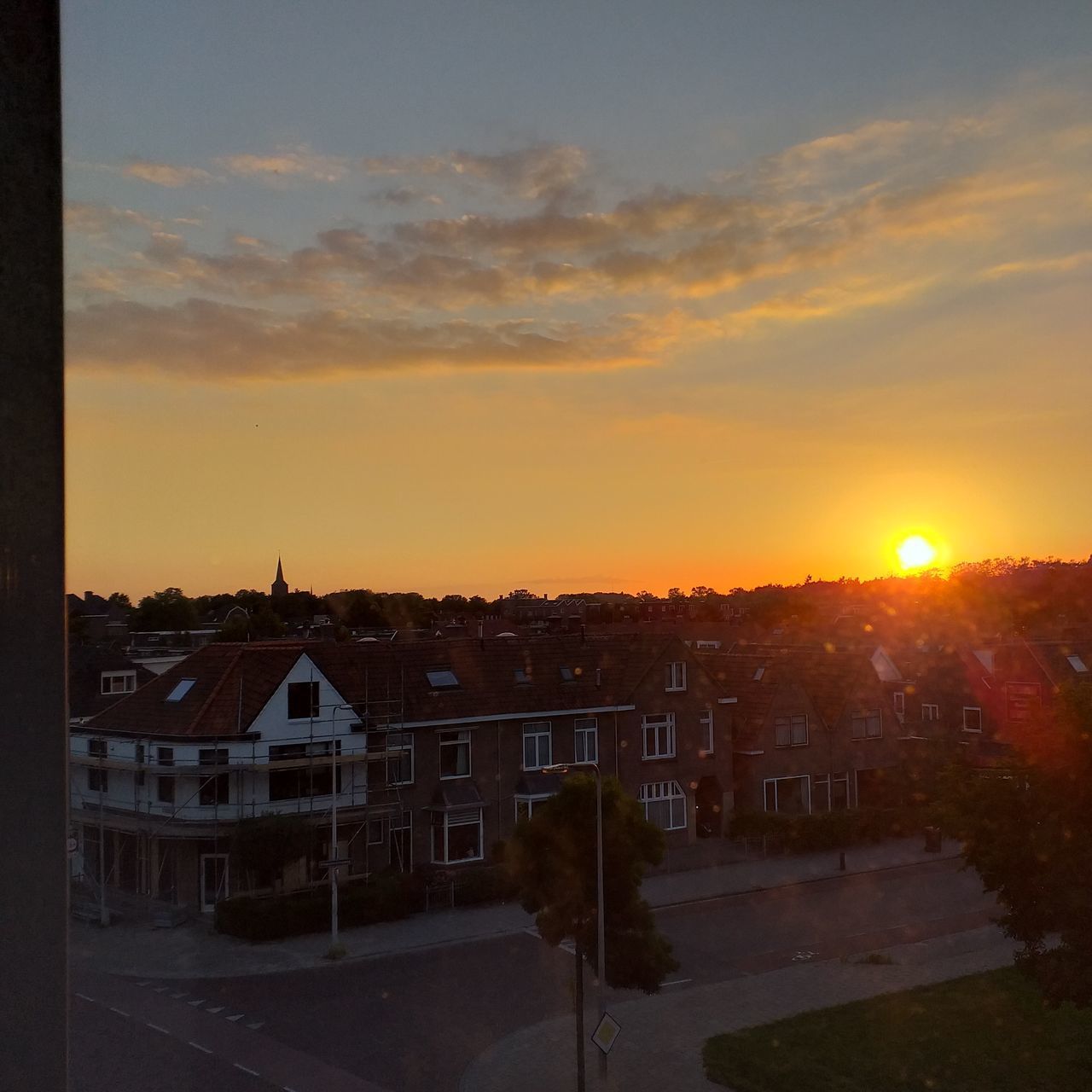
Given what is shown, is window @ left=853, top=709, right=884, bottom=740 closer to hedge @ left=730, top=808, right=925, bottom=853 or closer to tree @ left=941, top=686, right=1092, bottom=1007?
hedge @ left=730, top=808, right=925, bottom=853

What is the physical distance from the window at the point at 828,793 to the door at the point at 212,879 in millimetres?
18412

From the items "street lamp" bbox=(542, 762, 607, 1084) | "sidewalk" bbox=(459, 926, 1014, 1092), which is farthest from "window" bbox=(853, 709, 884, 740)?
"street lamp" bbox=(542, 762, 607, 1084)

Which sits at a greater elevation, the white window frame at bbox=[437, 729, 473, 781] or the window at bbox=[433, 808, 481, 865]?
the white window frame at bbox=[437, 729, 473, 781]

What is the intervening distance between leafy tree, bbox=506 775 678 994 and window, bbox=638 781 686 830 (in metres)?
15.3

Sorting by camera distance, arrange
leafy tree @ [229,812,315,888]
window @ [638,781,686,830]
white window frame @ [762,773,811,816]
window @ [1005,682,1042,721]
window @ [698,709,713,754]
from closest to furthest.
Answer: leafy tree @ [229,812,315,888] → window @ [638,781,686,830] → window @ [698,709,713,754] → white window frame @ [762,773,811,816] → window @ [1005,682,1042,721]

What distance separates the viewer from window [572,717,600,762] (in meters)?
28.7

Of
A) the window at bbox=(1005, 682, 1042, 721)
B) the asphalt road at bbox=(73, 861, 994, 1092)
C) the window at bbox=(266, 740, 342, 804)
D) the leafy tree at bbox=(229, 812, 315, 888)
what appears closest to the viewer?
the asphalt road at bbox=(73, 861, 994, 1092)

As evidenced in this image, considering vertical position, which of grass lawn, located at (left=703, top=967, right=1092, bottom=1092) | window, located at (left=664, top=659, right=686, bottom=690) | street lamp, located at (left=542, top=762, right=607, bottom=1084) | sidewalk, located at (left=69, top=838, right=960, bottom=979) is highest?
window, located at (left=664, top=659, right=686, bottom=690)

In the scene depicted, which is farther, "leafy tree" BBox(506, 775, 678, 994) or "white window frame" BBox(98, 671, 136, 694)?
"white window frame" BBox(98, 671, 136, 694)

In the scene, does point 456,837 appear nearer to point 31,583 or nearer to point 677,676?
point 677,676

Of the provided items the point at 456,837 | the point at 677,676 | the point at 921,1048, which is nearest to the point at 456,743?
the point at 456,837

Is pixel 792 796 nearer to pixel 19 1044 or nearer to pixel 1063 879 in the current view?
pixel 1063 879

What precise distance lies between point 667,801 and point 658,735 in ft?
6.37

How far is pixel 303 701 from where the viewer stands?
24.7 meters
